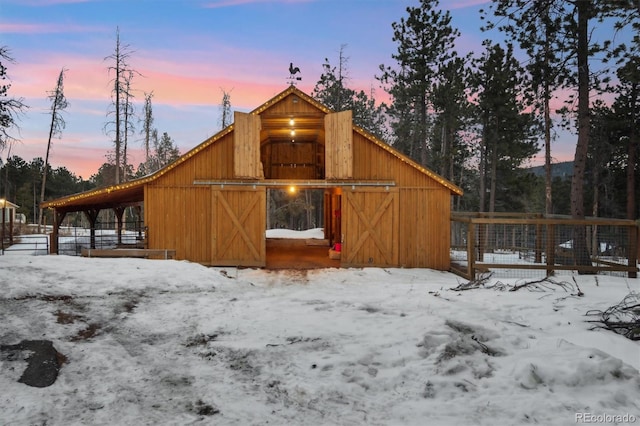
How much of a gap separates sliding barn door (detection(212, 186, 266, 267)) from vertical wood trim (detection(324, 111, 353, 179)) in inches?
111

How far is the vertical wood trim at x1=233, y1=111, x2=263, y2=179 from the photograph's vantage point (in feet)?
43.9

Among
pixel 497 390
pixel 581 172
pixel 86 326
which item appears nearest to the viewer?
pixel 497 390

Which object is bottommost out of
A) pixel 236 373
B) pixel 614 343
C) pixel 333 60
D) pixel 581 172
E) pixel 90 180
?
pixel 236 373

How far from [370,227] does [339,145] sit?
333 centimetres

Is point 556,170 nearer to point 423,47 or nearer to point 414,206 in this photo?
point 423,47

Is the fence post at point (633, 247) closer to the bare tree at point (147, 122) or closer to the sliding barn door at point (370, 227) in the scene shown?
the sliding barn door at point (370, 227)

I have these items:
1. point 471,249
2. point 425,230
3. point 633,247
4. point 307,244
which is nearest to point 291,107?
point 425,230

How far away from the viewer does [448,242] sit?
46.2 feet

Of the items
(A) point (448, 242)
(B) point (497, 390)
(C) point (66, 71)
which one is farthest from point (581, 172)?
(C) point (66, 71)

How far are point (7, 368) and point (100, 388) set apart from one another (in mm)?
1228

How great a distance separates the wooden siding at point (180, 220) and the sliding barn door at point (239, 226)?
44 centimetres

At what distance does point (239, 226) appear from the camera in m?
13.9

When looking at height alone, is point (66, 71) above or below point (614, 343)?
above

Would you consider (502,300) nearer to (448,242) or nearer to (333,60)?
(448,242)
